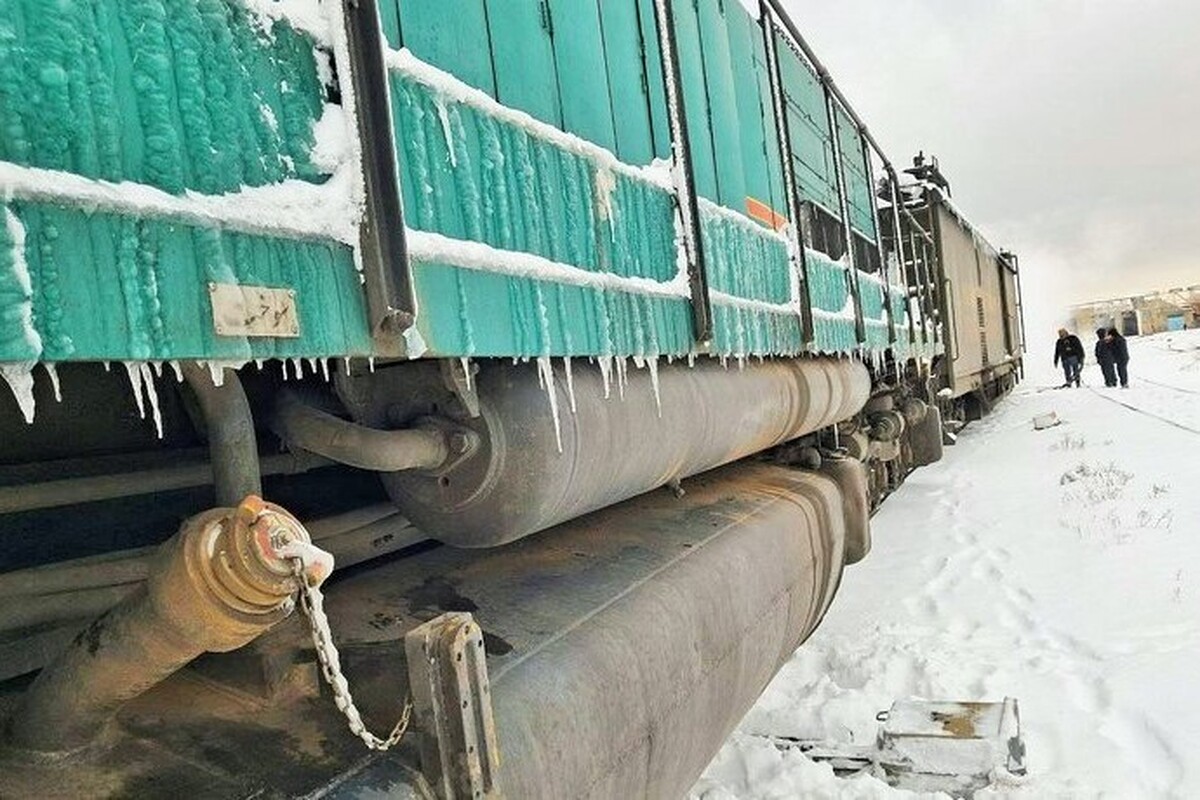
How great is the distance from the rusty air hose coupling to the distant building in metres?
73.9

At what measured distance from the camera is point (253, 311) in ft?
4.20

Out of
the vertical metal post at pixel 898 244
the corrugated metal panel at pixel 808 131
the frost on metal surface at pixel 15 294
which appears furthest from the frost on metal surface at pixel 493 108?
the vertical metal post at pixel 898 244

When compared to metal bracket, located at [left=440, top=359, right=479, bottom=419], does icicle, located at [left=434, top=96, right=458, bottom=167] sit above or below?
above

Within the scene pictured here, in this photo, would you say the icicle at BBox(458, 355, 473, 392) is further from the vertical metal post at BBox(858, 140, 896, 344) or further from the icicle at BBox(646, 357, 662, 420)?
the vertical metal post at BBox(858, 140, 896, 344)

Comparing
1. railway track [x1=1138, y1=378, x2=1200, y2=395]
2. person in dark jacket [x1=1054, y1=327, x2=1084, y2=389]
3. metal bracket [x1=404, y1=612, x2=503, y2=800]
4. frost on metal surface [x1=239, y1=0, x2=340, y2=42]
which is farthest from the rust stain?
person in dark jacket [x1=1054, y1=327, x2=1084, y2=389]

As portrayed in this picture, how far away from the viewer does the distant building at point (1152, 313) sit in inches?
2645

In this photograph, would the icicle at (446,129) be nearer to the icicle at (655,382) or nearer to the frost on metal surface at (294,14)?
the frost on metal surface at (294,14)

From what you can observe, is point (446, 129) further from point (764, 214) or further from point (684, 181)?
point (764, 214)

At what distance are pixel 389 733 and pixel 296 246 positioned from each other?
31.3 inches

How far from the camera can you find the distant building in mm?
67188

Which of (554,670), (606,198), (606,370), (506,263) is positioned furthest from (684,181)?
(554,670)

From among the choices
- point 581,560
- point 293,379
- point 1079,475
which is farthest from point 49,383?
point 1079,475

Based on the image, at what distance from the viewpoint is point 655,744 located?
2328mm

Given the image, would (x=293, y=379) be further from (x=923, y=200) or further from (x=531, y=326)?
(x=923, y=200)
